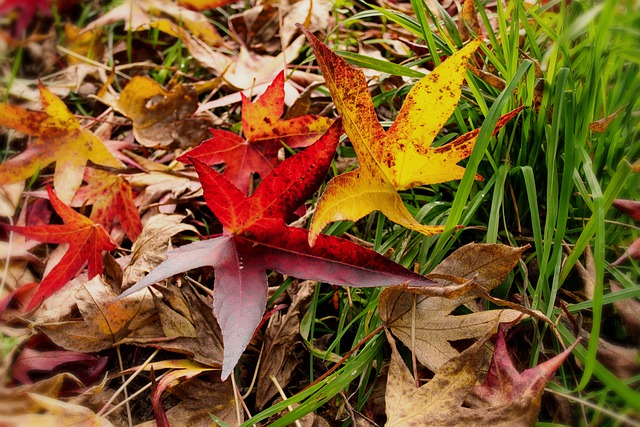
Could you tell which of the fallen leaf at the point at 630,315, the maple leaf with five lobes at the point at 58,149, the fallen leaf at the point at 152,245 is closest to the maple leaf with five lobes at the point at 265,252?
the fallen leaf at the point at 152,245

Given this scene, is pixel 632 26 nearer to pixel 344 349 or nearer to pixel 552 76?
pixel 552 76

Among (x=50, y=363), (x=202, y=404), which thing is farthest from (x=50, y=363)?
(x=202, y=404)

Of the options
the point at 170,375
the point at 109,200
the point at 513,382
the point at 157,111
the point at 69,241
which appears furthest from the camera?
the point at 157,111

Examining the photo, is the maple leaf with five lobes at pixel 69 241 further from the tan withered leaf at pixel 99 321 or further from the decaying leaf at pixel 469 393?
the decaying leaf at pixel 469 393

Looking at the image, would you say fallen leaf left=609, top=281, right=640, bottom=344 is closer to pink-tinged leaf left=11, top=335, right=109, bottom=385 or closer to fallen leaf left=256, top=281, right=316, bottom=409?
fallen leaf left=256, top=281, right=316, bottom=409

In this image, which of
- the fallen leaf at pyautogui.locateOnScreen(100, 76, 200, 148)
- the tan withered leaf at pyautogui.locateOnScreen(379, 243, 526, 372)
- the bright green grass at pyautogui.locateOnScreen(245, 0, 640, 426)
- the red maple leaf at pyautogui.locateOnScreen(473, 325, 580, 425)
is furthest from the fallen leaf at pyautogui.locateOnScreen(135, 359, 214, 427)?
the fallen leaf at pyautogui.locateOnScreen(100, 76, 200, 148)

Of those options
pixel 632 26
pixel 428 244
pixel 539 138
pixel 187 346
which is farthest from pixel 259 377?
pixel 632 26

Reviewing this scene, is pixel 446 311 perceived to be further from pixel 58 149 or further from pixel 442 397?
pixel 58 149
